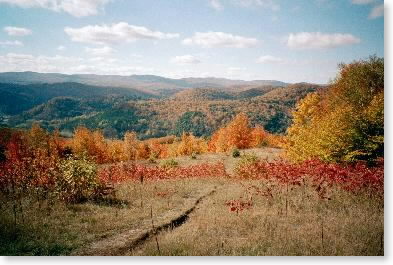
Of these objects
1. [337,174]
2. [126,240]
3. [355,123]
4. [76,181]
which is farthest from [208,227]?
[355,123]

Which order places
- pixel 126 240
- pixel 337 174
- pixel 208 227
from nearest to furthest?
pixel 126 240 → pixel 208 227 → pixel 337 174

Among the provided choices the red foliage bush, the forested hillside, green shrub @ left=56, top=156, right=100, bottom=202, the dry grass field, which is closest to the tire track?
the dry grass field

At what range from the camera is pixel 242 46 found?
9703 mm

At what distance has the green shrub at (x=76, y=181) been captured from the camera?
34.3ft

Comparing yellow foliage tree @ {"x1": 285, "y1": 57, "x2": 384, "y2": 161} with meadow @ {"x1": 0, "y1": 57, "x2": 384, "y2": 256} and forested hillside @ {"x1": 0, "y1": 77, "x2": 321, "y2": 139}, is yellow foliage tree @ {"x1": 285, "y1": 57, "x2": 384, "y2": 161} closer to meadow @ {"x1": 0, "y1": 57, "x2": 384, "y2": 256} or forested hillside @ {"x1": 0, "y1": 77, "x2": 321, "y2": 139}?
meadow @ {"x1": 0, "y1": 57, "x2": 384, "y2": 256}

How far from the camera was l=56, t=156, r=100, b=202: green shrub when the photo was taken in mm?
10453

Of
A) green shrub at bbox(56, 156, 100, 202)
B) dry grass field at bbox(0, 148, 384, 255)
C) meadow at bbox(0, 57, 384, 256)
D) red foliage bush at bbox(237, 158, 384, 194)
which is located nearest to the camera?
dry grass field at bbox(0, 148, 384, 255)

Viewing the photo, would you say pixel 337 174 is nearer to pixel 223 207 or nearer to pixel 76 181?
pixel 223 207

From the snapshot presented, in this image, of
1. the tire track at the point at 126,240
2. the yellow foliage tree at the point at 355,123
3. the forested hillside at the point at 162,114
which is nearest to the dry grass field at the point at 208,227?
the tire track at the point at 126,240

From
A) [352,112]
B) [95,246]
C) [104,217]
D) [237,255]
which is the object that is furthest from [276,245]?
[352,112]

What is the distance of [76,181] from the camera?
10.7 metres

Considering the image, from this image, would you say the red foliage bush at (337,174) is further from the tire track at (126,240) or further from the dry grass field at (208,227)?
the tire track at (126,240)

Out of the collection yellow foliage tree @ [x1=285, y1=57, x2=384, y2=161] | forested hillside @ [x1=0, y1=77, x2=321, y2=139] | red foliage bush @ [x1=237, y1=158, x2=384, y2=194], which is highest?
yellow foliage tree @ [x1=285, y1=57, x2=384, y2=161]

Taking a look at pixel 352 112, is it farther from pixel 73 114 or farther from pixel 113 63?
pixel 73 114
